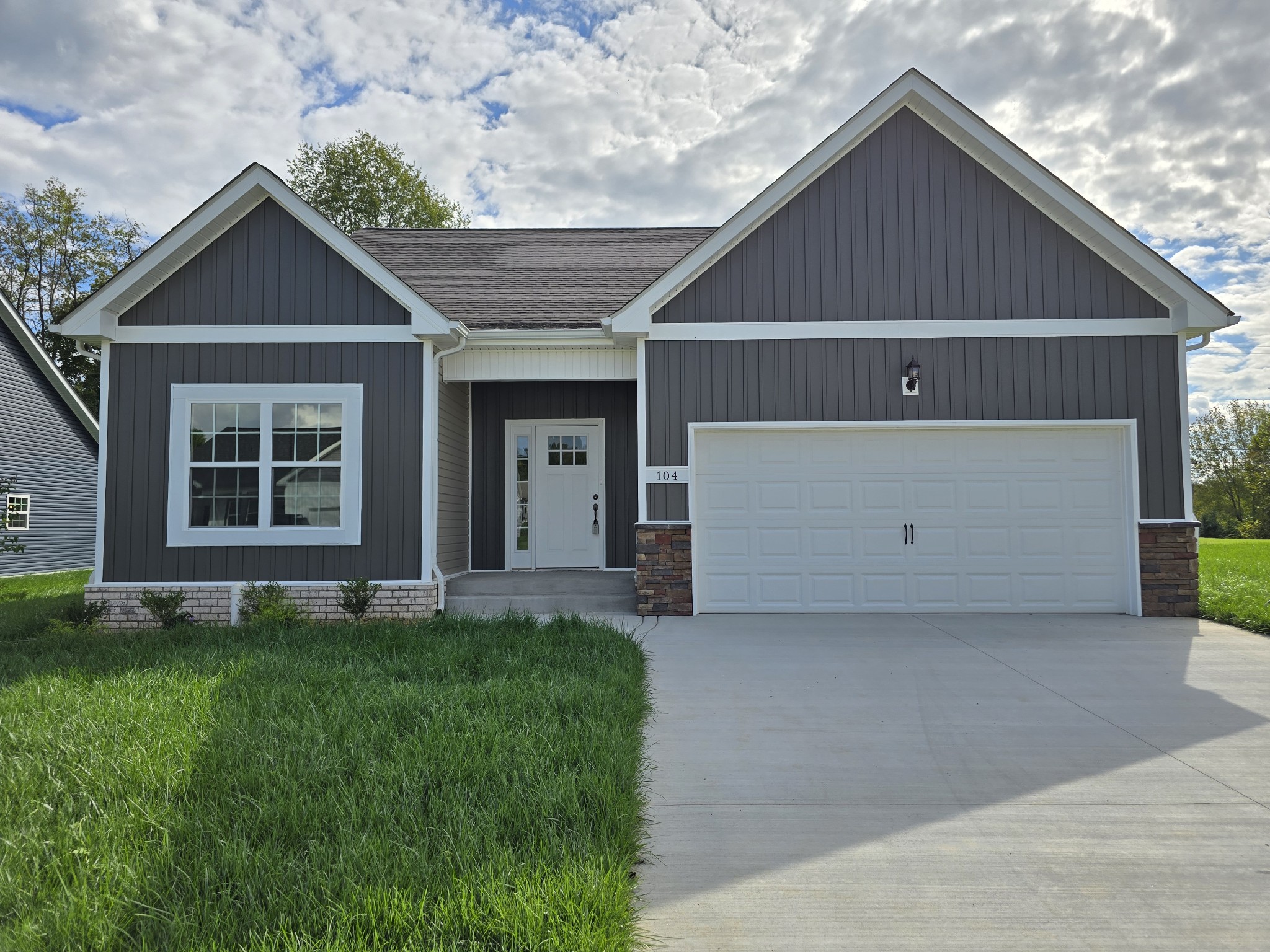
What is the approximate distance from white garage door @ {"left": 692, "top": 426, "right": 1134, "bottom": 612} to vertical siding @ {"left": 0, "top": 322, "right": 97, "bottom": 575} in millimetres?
14769

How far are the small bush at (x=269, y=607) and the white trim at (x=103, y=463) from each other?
169 cm

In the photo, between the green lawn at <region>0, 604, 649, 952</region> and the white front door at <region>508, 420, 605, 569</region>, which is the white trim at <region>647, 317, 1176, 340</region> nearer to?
the white front door at <region>508, 420, 605, 569</region>

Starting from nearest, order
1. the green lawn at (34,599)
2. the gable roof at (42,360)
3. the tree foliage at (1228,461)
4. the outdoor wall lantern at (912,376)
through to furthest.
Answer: the green lawn at (34,599)
the outdoor wall lantern at (912,376)
the gable roof at (42,360)
the tree foliage at (1228,461)

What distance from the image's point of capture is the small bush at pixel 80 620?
7.96m

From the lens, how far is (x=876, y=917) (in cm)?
265

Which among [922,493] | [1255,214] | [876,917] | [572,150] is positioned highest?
[572,150]

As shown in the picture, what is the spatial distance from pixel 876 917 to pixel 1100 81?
38.4 feet

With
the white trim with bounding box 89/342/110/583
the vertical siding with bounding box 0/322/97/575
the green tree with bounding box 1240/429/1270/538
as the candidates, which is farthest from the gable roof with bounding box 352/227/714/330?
the green tree with bounding box 1240/429/1270/538

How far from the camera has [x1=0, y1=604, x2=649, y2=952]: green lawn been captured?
2.39 meters

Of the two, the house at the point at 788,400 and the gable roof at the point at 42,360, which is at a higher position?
the gable roof at the point at 42,360

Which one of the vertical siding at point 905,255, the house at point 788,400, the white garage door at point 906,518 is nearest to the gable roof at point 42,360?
the house at point 788,400

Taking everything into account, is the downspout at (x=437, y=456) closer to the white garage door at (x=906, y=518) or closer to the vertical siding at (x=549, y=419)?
the vertical siding at (x=549, y=419)

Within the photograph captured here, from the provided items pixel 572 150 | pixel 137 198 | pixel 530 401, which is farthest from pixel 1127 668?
pixel 137 198

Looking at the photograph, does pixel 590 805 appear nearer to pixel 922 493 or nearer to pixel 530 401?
pixel 922 493
